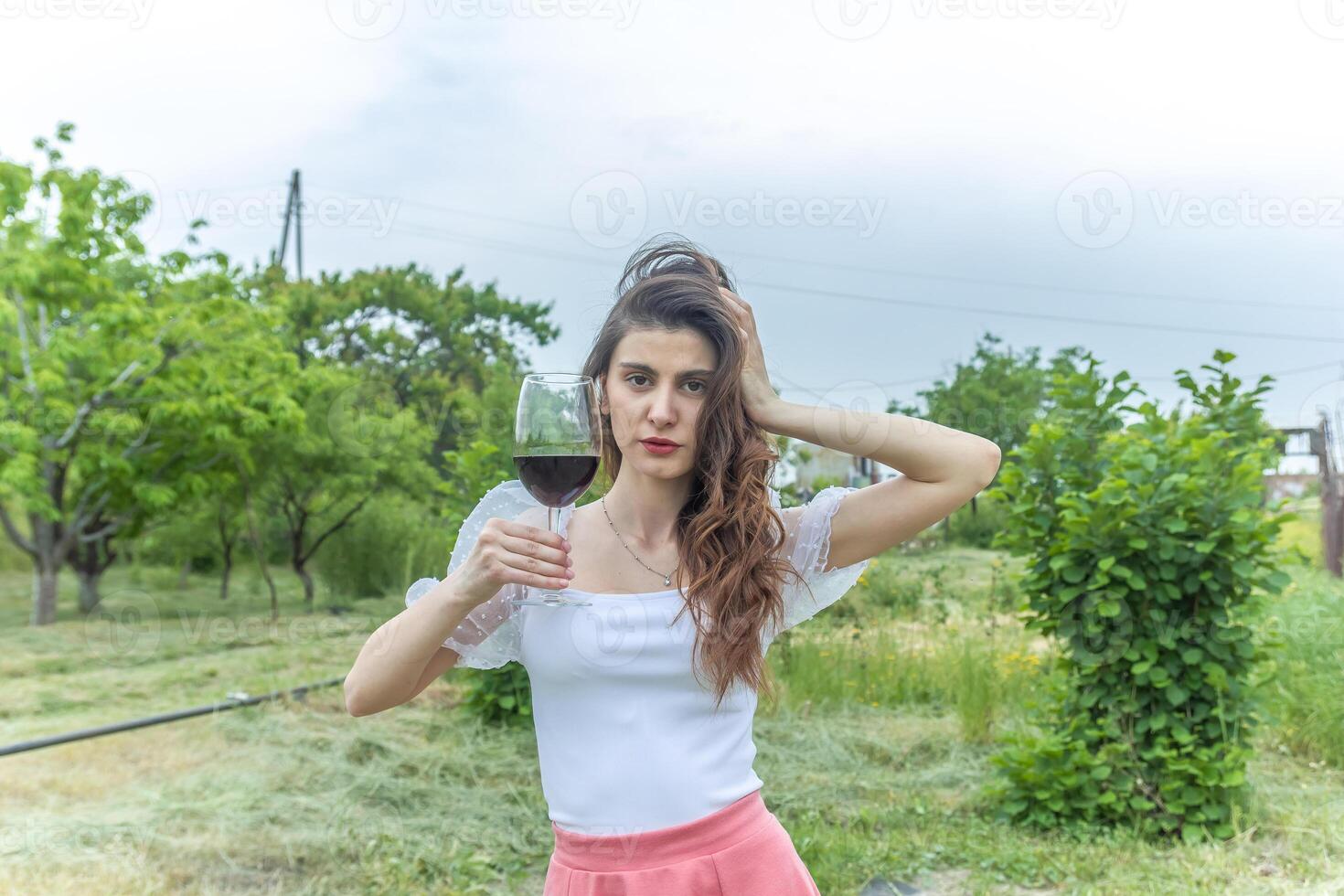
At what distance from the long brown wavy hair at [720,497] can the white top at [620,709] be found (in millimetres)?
47

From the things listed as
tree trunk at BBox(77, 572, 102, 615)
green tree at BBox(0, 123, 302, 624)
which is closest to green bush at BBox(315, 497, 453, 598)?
green tree at BBox(0, 123, 302, 624)

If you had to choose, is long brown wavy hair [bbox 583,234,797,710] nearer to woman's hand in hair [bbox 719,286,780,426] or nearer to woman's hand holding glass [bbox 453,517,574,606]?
woman's hand in hair [bbox 719,286,780,426]

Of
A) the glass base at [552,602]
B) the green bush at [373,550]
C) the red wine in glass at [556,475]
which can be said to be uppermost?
the red wine in glass at [556,475]

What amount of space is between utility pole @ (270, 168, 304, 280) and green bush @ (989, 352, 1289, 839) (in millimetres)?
22765

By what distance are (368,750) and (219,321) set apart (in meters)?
9.83

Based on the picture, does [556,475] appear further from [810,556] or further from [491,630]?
[810,556]

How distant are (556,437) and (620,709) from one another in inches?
19.2

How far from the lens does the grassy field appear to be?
450cm

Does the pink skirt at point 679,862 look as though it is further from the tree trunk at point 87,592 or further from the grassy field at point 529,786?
the tree trunk at point 87,592

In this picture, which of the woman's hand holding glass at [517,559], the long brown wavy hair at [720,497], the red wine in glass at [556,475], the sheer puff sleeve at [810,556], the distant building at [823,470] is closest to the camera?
the woman's hand holding glass at [517,559]

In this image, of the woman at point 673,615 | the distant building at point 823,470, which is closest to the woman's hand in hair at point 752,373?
the woman at point 673,615

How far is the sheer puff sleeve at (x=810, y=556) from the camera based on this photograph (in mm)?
2006

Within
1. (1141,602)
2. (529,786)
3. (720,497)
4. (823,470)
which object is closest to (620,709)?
(720,497)

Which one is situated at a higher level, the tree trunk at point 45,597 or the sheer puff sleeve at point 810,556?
the sheer puff sleeve at point 810,556
